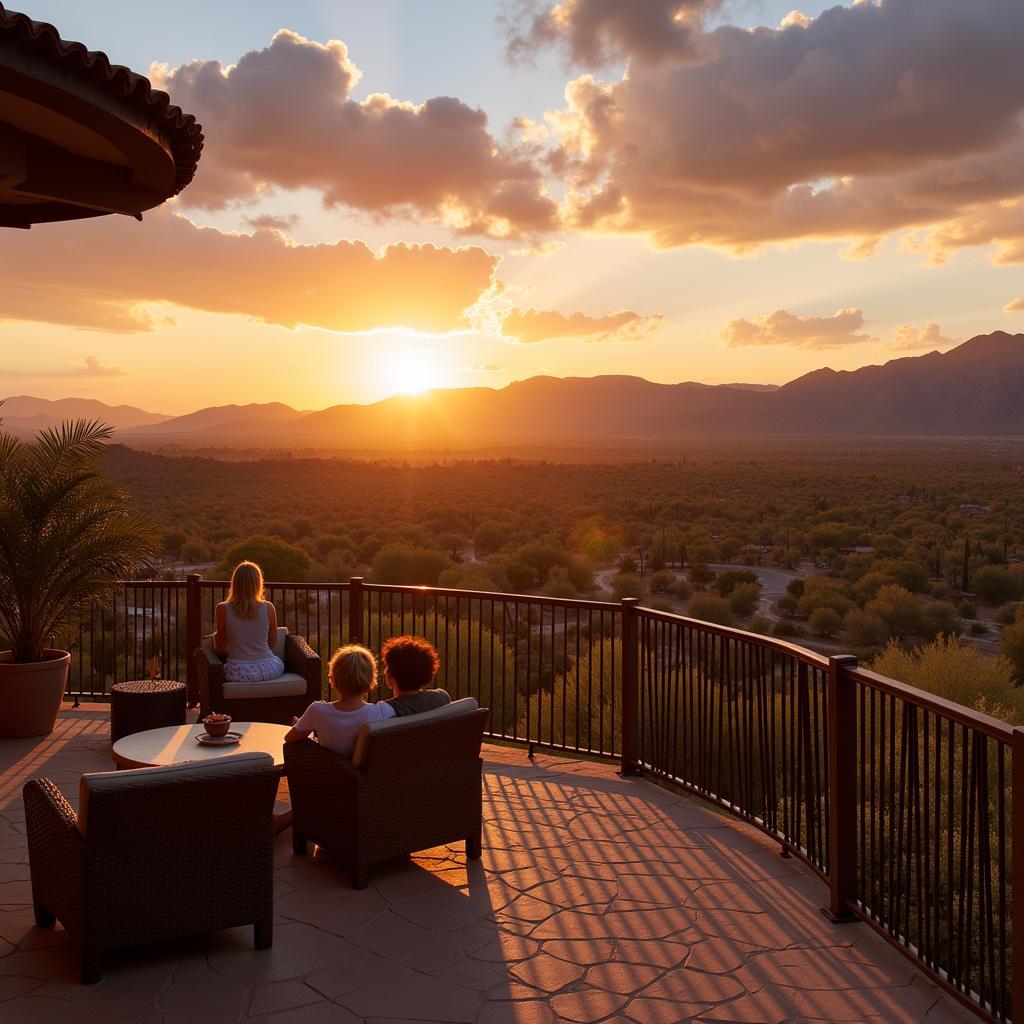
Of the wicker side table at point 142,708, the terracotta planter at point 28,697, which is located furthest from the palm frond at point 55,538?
the wicker side table at point 142,708

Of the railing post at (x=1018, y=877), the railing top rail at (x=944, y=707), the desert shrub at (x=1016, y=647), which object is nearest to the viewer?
the railing post at (x=1018, y=877)

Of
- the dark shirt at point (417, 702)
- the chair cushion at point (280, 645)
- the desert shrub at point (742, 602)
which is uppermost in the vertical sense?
the dark shirt at point (417, 702)

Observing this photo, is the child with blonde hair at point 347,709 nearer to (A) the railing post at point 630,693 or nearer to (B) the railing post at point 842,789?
(B) the railing post at point 842,789

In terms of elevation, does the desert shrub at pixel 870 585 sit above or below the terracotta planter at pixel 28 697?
below

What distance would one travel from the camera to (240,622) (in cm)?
797

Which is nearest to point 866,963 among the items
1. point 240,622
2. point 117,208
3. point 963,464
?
point 240,622

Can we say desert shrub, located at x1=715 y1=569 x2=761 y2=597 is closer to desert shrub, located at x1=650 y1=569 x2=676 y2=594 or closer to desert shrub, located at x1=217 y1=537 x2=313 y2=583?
desert shrub, located at x1=650 y1=569 x2=676 y2=594

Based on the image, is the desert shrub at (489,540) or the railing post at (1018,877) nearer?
the railing post at (1018,877)

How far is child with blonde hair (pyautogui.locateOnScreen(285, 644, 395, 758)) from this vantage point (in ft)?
17.4

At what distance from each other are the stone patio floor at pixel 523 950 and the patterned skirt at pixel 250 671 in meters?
1.92

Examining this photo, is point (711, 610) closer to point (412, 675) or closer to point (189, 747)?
point (189, 747)

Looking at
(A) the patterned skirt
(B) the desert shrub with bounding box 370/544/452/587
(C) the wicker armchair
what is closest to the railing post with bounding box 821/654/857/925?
(C) the wicker armchair

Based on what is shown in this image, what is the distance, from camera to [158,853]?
418 centimetres

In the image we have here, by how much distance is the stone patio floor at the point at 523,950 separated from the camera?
4.07 m
